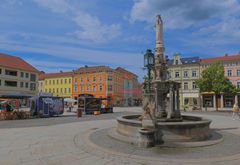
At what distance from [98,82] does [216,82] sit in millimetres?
40553

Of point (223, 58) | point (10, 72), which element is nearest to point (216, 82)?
point (223, 58)

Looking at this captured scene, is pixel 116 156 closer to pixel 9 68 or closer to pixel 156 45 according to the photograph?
pixel 156 45

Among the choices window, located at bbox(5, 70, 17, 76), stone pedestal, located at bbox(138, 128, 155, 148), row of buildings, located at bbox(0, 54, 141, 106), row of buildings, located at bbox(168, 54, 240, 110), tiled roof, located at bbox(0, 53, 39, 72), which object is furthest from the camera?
row of buildings, located at bbox(0, 54, 141, 106)

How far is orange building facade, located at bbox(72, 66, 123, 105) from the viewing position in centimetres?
7212

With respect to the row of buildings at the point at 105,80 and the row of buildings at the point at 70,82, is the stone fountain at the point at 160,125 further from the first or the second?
the row of buildings at the point at 70,82

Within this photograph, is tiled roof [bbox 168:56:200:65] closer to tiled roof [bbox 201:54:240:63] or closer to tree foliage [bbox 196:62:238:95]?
tiled roof [bbox 201:54:240:63]

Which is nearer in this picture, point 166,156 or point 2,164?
point 2,164

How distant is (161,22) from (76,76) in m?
66.0

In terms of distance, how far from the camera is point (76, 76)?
77.4 meters

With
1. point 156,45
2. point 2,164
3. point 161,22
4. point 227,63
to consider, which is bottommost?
point 2,164

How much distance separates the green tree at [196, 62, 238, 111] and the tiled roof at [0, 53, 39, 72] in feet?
131

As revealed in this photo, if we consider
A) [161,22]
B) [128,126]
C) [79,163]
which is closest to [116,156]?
[79,163]

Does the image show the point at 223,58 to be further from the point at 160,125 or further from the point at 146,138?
the point at 146,138

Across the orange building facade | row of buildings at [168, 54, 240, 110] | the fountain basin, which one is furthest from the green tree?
the orange building facade
